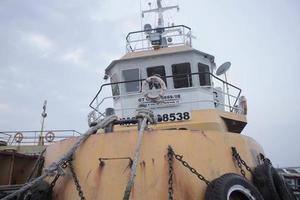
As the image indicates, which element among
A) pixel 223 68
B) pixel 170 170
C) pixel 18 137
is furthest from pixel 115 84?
pixel 18 137

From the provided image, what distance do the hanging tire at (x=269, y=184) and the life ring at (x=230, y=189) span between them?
2.35 feet

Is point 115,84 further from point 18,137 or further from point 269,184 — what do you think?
point 18,137

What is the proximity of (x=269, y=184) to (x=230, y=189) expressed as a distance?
1.47 m

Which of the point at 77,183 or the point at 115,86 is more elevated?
the point at 115,86

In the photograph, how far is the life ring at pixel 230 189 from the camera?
4.88m

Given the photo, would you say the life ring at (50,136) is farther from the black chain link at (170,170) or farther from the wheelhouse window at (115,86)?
the black chain link at (170,170)

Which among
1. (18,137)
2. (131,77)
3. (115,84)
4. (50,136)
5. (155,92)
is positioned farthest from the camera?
(18,137)

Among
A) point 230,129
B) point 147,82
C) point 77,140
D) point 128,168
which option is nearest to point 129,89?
point 147,82

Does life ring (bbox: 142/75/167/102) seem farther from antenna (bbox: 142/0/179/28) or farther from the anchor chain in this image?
antenna (bbox: 142/0/179/28)

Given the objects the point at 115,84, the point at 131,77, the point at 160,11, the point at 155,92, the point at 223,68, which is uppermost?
the point at 160,11

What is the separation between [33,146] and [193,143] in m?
19.2

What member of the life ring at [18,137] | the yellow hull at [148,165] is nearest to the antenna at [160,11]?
the yellow hull at [148,165]

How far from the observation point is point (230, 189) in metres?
5.00

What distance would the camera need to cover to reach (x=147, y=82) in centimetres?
718
